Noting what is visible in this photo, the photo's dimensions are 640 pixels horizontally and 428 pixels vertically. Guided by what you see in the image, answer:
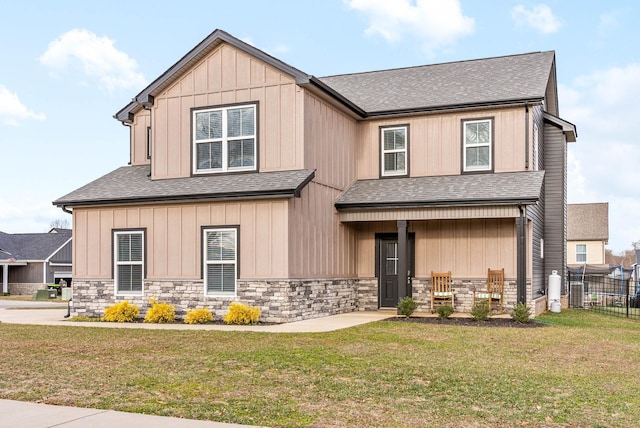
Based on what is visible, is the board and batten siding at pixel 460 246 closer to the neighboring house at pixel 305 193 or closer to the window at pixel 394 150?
the neighboring house at pixel 305 193

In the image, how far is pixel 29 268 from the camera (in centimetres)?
4772

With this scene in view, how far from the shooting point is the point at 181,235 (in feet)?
57.8

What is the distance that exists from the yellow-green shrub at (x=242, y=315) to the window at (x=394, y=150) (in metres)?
6.50

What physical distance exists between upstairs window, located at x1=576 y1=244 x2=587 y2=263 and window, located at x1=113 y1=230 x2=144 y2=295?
36.4m

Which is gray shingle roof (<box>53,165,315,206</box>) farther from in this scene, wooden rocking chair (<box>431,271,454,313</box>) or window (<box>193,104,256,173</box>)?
wooden rocking chair (<box>431,271,454,313</box>)

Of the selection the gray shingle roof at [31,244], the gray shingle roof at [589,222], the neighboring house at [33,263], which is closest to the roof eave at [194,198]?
the neighboring house at [33,263]

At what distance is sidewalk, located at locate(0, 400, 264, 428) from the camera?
20.8 ft

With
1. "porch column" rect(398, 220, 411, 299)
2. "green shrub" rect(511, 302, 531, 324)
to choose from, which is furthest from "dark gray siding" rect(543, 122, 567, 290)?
"green shrub" rect(511, 302, 531, 324)

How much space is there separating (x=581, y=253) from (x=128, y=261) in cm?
3671

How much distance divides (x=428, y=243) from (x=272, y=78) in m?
6.39

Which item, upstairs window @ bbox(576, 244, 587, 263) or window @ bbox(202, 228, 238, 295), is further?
upstairs window @ bbox(576, 244, 587, 263)

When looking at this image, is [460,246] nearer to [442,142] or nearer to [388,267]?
[388,267]

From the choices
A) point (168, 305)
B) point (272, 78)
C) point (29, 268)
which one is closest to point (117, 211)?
point (168, 305)

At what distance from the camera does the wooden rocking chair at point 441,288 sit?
18844mm
